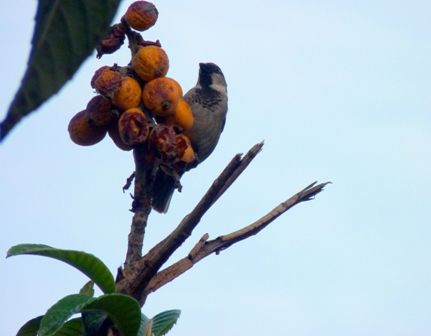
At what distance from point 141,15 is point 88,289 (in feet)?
2.43

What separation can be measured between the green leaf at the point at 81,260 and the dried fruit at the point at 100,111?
53 centimetres

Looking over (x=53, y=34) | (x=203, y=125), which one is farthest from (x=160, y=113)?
(x=203, y=125)

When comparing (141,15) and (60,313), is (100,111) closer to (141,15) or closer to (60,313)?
(141,15)

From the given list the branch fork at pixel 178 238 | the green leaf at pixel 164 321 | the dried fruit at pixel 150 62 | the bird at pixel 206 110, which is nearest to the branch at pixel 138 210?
the branch fork at pixel 178 238

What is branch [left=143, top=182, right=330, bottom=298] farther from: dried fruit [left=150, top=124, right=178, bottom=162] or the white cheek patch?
the white cheek patch

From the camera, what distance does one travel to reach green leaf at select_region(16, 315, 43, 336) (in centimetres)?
154

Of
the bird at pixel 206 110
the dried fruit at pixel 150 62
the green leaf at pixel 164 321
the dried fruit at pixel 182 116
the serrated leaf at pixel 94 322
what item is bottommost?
the serrated leaf at pixel 94 322

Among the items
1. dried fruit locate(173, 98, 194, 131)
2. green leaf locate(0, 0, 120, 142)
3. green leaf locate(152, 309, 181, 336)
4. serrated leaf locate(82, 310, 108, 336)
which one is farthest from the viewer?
dried fruit locate(173, 98, 194, 131)

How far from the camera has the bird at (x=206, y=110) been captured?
12.8 ft

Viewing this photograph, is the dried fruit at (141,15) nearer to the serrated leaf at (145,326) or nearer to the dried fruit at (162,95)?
the dried fruit at (162,95)

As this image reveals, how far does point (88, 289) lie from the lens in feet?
5.24

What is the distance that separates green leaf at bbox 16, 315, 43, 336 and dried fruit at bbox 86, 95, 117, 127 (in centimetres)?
58

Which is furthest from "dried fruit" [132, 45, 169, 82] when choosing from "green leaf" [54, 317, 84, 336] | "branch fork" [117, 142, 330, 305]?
"green leaf" [54, 317, 84, 336]

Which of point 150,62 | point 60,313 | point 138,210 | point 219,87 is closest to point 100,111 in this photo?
A: point 150,62
